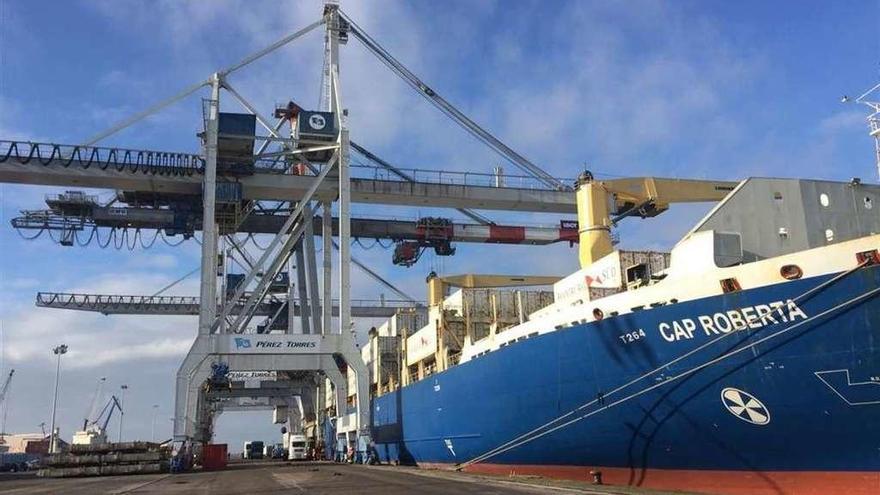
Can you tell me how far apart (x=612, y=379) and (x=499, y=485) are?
3911mm

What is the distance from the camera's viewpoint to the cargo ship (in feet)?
42.3

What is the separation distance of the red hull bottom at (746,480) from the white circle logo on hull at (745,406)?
3.61 ft

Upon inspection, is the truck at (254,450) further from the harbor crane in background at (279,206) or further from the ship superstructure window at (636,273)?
the ship superstructure window at (636,273)

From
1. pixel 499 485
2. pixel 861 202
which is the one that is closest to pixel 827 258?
pixel 861 202

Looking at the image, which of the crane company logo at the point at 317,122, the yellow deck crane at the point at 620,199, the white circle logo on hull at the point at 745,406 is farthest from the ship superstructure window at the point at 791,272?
the crane company logo at the point at 317,122

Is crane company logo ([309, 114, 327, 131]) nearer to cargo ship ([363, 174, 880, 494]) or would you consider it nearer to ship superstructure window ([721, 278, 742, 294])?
cargo ship ([363, 174, 880, 494])

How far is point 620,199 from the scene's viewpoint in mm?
22828

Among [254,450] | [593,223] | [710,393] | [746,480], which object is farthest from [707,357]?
[254,450]

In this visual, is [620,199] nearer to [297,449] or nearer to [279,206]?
[279,206]

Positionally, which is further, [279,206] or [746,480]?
[279,206]

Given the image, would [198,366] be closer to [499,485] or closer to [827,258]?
[499,485]

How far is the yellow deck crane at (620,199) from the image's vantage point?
70.1ft

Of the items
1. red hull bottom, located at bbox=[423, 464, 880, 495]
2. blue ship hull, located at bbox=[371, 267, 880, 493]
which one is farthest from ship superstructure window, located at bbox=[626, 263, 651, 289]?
red hull bottom, located at bbox=[423, 464, 880, 495]

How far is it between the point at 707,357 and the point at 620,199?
360 inches
